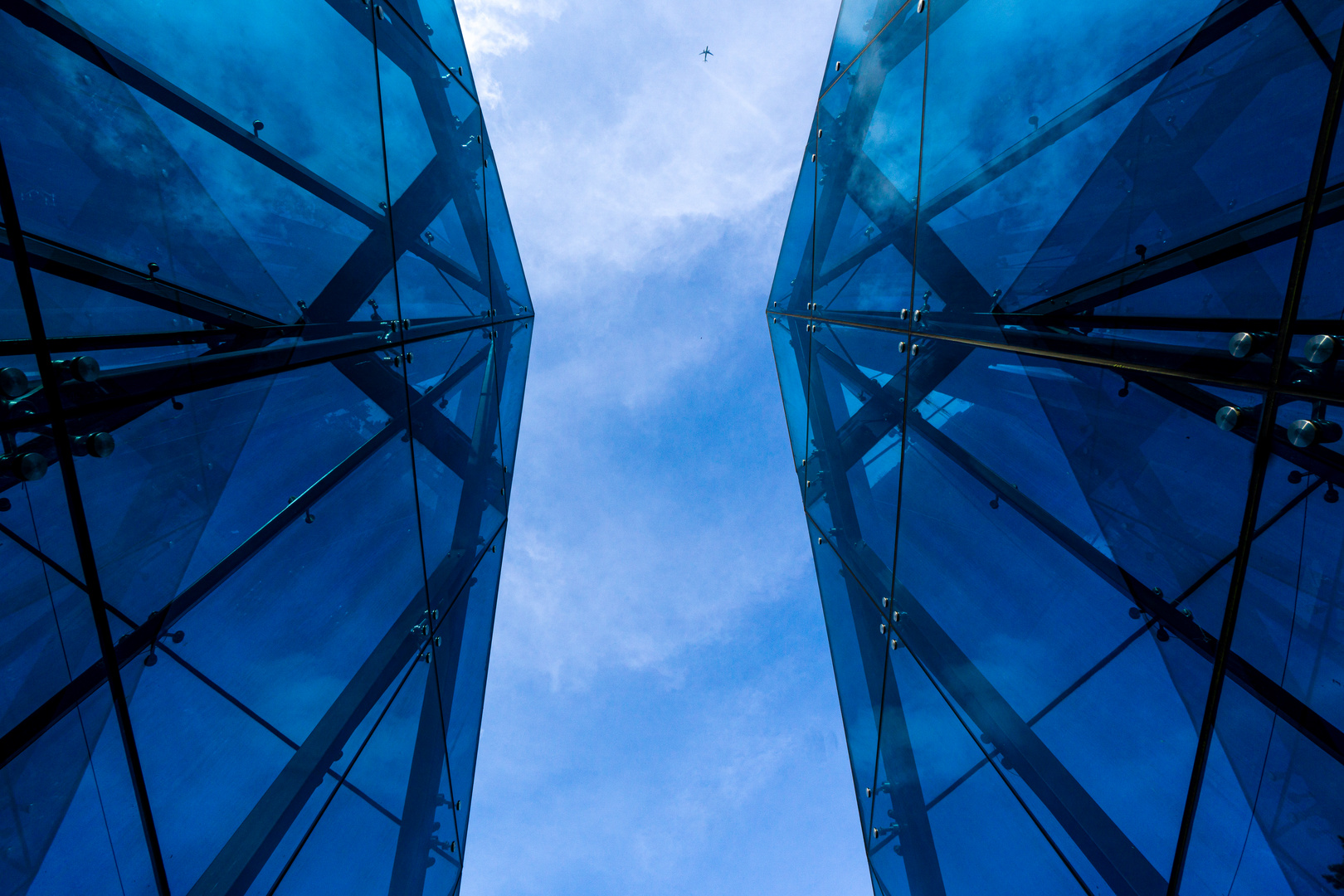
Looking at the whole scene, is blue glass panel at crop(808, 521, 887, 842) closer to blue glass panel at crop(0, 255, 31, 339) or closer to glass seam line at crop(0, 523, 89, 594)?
glass seam line at crop(0, 523, 89, 594)

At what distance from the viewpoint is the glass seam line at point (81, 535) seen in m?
2.76

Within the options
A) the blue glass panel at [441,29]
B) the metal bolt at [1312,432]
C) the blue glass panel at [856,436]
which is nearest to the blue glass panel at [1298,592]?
the metal bolt at [1312,432]

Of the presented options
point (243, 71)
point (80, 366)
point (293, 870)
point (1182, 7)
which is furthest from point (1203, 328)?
point (293, 870)

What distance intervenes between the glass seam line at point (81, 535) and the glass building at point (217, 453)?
1cm

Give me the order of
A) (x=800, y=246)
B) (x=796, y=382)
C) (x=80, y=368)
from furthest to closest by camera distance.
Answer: (x=796, y=382)
(x=800, y=246)
(x=80, y=368)

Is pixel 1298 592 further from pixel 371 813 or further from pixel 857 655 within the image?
pixel 371 813

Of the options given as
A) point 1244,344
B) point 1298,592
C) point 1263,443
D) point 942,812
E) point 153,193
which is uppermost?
point 942,812

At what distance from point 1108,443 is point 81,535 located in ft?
19.1

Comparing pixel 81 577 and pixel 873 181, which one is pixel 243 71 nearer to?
pixel 81 577

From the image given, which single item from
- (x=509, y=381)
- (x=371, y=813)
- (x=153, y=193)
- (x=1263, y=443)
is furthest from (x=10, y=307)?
(x=509, y=381)

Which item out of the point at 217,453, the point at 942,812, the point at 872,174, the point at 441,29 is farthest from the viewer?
the point at 441,29

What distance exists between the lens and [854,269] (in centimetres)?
921

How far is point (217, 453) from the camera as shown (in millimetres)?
4219

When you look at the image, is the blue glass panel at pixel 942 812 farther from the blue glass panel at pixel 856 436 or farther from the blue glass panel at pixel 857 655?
the blue glass panel at pixel 856 436
